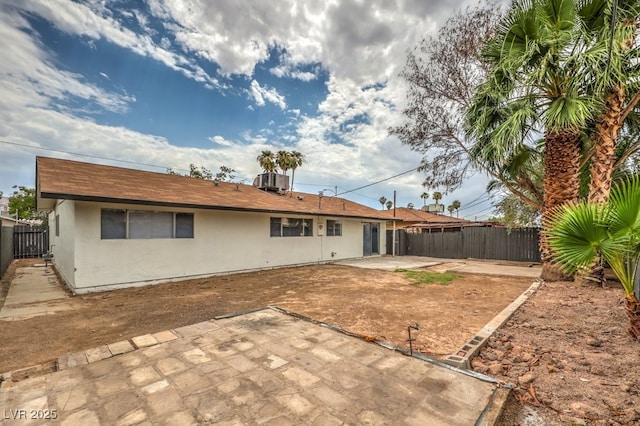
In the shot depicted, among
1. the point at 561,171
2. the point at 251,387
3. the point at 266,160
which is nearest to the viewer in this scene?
the point at 251,387

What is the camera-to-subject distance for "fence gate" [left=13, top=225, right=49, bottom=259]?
14.0 m

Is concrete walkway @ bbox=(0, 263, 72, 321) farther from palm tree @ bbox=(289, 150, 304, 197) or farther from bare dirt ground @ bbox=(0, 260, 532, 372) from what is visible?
palm tree @ bbox=(289, 150, 304, 197)

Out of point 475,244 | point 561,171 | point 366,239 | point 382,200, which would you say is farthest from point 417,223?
point 382,200

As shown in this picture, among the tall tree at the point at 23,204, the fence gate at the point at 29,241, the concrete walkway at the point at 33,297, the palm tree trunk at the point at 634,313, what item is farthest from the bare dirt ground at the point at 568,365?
the tall tree at the point at 23,204

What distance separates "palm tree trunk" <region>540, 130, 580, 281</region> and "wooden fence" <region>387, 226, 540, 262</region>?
272 inches

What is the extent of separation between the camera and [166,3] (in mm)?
7844

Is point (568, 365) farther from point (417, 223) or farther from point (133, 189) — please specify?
point (417, 223)

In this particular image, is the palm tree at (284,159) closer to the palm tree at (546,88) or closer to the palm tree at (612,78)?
the palm tree at (546,88)

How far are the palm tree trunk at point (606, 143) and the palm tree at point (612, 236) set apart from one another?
15.0 feet

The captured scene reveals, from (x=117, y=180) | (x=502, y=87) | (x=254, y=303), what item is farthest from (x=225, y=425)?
(x=502, y=87)

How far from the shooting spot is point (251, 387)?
2.59m

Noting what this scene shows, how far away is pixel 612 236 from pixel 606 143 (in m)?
5.59

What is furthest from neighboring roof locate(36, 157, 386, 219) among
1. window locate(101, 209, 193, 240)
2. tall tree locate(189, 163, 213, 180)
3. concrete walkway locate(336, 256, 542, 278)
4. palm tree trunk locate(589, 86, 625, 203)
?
tall tree locate(189, 163, 213, 180)

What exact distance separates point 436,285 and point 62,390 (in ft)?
26.0
